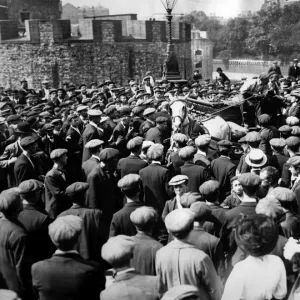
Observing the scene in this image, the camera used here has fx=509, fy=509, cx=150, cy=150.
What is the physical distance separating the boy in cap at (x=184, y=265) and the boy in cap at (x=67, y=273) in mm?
513

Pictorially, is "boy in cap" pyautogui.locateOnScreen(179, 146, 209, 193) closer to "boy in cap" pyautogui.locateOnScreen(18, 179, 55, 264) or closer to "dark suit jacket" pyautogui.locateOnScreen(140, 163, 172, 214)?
"dark suit jacket" pyautogui.locateOnScreen(140, 163, 172, 214)

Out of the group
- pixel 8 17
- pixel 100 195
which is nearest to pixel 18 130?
pixel 100 195

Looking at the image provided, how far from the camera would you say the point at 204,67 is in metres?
51.4

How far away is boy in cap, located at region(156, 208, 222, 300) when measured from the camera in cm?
386

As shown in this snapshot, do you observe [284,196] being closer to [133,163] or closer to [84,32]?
Result: [133,163]

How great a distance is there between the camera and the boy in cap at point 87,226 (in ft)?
17.5

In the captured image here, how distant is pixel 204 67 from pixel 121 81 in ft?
84.4

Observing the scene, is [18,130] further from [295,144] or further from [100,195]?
[295,144]

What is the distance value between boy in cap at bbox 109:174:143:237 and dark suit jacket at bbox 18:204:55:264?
671mm

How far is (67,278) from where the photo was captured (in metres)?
3.88

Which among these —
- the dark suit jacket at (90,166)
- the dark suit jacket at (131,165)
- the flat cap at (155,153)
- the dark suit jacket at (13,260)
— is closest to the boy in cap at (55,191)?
the dark suit jacket at (90,166)

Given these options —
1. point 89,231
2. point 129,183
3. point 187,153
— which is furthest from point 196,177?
point 89,231

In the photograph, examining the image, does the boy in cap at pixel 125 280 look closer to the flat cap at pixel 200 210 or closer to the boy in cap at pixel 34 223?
the flat cap at pixel 200 210

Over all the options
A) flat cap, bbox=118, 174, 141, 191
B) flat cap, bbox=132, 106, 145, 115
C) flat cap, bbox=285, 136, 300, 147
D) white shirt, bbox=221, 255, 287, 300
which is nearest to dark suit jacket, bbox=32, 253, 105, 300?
white shirt, bbox=221, 255, 287, 300
